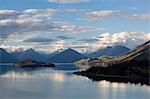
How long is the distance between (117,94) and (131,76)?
115 feet

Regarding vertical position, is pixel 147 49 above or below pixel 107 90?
above

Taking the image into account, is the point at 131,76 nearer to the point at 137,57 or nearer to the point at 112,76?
the point at 112,76

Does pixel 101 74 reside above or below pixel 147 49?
below

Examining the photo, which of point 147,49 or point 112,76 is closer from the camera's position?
point 112,76

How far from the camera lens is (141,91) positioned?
68.9m

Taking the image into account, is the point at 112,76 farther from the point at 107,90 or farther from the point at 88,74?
the point at 107,90

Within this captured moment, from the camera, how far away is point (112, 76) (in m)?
106

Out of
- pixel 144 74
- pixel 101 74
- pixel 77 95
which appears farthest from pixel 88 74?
pixel 77 95

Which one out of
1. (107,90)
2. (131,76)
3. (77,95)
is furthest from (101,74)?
(77,95)

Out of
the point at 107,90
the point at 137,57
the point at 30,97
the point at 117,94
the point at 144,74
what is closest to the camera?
the point at 30,97

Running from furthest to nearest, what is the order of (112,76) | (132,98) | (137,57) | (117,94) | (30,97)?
(137,57), (112,76), (117,94), (132,98), (30,97)

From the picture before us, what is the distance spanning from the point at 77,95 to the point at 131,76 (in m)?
42.6

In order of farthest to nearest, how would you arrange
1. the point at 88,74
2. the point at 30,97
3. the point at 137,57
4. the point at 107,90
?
1. the point at 137,57
2. the point at 88,74
3. the point at 107,90
4. the point at 30,97

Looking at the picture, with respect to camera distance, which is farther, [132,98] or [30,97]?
[132,98]
